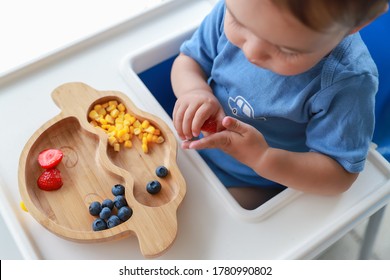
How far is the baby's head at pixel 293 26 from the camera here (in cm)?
50

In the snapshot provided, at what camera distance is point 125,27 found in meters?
0.89

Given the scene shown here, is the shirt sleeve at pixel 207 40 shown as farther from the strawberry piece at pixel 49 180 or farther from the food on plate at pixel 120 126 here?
the strawberry piece at pixel 49 180

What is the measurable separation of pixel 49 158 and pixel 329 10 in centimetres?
45

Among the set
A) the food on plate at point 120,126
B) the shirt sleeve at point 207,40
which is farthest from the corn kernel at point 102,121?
the shirt sleeve at point 207,40

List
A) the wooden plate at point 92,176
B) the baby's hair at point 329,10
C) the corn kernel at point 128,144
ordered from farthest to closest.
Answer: the corn kernel at point 128,144, the wooden plate at point 92,176, the baby's hair at point 329,10

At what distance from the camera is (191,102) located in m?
0.75

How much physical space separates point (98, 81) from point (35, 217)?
274 mm

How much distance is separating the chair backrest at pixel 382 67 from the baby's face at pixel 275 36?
259mm

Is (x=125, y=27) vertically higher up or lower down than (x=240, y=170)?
higher up

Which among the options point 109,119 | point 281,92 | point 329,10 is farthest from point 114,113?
point 329,10

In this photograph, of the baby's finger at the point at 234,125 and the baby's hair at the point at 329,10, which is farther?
the baby's finger at the point at 234,125
